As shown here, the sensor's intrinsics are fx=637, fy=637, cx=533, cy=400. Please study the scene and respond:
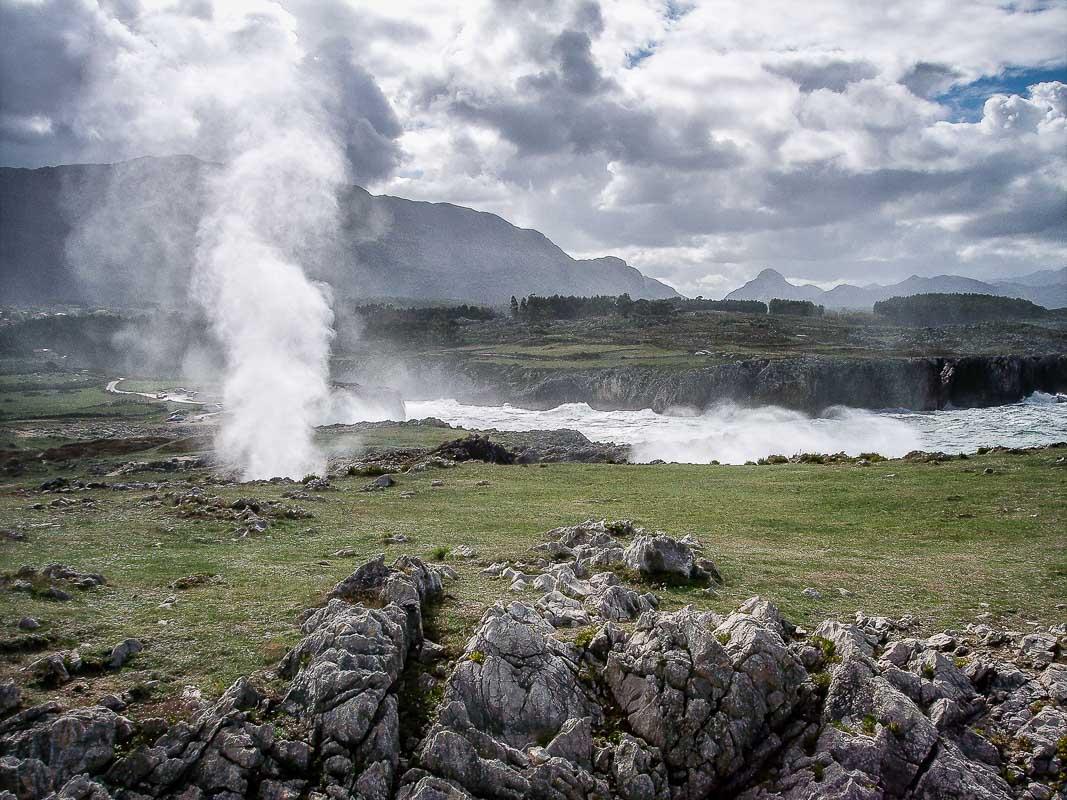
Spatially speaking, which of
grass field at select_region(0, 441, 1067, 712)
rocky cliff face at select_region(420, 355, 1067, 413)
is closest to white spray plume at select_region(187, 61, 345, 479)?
grass field at select_region(0, 441, 1067, 712)

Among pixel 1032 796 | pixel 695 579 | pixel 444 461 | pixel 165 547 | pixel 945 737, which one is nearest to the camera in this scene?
pixel 1032 796

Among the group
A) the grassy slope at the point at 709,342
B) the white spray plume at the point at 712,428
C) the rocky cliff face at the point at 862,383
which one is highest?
the grassy slope at the point at 709,342

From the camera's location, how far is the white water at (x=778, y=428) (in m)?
63.3

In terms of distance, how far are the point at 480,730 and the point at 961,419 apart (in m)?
90.6

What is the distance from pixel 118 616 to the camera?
43.7ft

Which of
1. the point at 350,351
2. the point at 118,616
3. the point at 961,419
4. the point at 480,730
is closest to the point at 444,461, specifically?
the point at 118,616

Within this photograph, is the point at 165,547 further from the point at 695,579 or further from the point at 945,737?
the point at 945,737

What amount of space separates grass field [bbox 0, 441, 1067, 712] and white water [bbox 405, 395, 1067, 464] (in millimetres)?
24282

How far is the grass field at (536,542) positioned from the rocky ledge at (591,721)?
4.28ft

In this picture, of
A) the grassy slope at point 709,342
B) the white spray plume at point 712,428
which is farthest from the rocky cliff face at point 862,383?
the grassy slope at point 709,342

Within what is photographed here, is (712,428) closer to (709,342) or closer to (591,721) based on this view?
(709,342)

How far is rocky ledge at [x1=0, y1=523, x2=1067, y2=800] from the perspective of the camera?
9172 mm

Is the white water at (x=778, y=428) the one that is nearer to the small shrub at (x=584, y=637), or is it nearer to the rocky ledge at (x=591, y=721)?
the small shrub at (x=584, y=637)

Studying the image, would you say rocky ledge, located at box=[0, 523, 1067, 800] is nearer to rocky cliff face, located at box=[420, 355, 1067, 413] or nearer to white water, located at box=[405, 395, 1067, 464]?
white water, located at box=[405, 395, 1067, 464]
